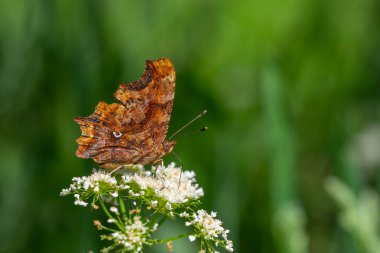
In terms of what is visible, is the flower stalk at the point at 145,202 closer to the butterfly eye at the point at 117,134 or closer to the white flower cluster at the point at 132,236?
the white flower cluster at the point at 132,236

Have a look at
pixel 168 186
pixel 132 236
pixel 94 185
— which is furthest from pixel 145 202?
pixel 132 236

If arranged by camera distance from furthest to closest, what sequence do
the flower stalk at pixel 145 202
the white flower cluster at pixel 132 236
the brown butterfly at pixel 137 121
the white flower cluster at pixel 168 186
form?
the brown butterfly at pixel 137 121, the white flower cluster at pixel 168 186, the flower stalk at pixel 145 202, the white flower cluster at pixel 132 236

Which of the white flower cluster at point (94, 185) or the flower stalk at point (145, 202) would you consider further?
the white flower cluster at point (94, 185)

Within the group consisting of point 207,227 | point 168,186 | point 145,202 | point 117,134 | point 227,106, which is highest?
point 227,106

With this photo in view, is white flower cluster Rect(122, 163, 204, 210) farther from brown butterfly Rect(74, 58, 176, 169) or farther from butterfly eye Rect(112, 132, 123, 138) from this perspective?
butterfly eye Rect(112, 132, 123, 138)

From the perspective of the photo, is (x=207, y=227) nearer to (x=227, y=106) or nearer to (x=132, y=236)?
(x=132, y=236)

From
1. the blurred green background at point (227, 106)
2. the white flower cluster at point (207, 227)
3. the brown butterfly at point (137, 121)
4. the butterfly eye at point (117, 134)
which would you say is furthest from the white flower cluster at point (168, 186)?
the blurred green background at point (227, 106)
